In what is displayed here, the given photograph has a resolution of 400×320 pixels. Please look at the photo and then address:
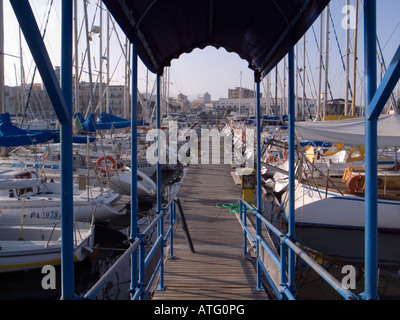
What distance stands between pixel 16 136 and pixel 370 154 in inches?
420

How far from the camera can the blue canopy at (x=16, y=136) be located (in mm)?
10532

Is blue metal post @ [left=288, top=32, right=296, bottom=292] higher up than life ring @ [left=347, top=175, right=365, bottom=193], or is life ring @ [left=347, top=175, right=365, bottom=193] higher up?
blue metal post @ [left=288, top=32, right=296, bottom=292]

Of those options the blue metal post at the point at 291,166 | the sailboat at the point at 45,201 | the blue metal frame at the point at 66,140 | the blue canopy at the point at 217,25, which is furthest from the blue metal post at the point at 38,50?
the sailboat at the point at 45,201

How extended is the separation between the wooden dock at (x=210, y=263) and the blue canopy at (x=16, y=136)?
496cm

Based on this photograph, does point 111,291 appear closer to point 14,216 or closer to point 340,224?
point 14,216

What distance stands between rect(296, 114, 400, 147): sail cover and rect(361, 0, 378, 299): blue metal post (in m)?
7.31

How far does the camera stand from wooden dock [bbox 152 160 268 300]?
4980 mm

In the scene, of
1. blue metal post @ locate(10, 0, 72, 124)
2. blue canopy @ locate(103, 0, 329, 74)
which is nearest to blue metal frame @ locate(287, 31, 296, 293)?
blue canopy @ locate(103, 0, 329, 74)

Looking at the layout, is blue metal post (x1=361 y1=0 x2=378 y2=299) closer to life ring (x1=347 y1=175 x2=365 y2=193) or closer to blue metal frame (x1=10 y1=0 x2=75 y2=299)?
blue metal frame (x1=10 y1=0 x2=75 y2=299)

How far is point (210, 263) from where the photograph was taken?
6.06 meters

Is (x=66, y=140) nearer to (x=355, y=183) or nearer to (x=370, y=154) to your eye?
(x=370, y=154)

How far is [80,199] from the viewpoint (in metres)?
13.0

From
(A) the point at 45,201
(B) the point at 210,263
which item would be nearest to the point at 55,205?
(A) the point at 45,201
